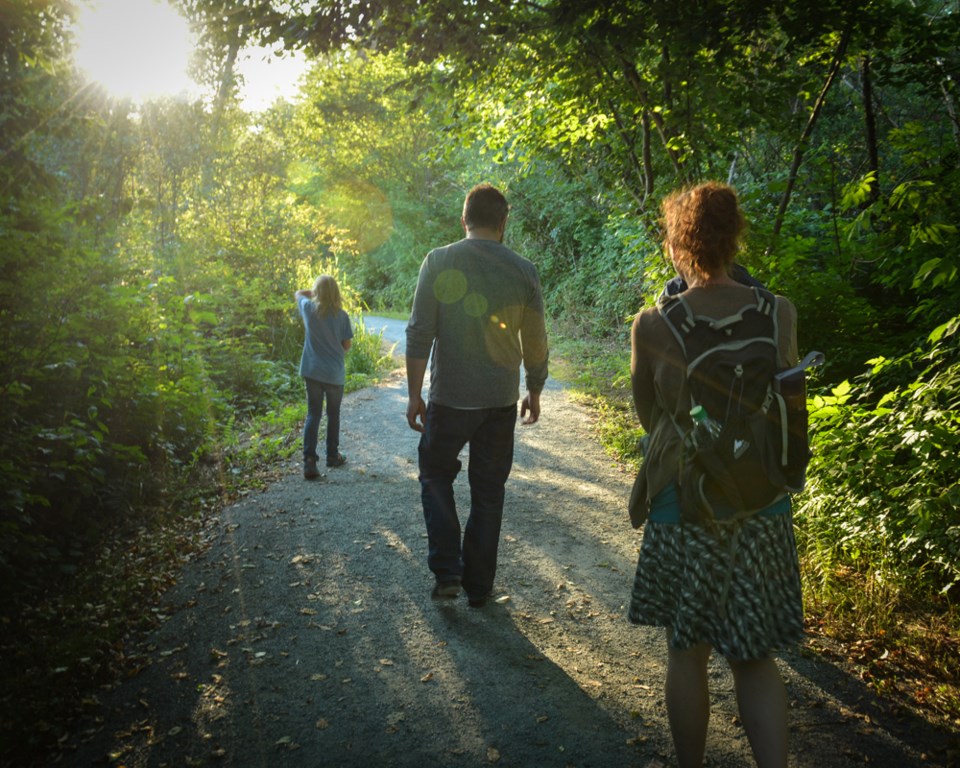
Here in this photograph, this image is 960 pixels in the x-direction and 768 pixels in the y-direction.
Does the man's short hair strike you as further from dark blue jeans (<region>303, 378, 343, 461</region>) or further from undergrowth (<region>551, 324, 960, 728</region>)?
dark blue jeans (<region>303, 378, 343, 461</region>)

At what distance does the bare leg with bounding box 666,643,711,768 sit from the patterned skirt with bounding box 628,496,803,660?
0.06 metres

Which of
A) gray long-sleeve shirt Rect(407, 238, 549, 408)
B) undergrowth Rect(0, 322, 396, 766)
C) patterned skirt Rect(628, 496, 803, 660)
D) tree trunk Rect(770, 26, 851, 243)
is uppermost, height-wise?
tree trunk Rect(770, 26, 851, 243)

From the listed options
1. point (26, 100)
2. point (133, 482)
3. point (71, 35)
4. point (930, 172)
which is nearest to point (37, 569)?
point (133, 482)

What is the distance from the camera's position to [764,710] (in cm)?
223

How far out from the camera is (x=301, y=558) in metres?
5.05

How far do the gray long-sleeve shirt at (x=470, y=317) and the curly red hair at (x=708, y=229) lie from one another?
1.54 m

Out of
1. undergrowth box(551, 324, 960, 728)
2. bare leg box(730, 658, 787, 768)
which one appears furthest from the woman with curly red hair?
undergrowth box(551, 324, 960, 728)

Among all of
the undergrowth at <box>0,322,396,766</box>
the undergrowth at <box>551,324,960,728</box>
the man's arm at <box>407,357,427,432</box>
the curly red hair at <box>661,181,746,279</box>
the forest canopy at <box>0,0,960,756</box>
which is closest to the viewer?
the curly red hair at <box>661,181,746,279</box>

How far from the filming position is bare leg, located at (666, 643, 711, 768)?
2363 millimetres

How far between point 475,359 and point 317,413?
368 centimetres

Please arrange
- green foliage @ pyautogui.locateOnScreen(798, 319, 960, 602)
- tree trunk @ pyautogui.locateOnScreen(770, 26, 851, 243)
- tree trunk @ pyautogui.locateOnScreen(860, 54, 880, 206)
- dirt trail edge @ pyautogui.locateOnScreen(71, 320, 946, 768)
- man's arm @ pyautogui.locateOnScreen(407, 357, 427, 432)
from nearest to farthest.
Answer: dirt trail edge @ pyautogui.locateOnScreen(71, 320, 946, 768) → green foliage @ pyautogui.locateOnScreen(798, 319, 960, 602) → man's arm @ pyautogui.locateOnScreen(407, 357, 427, 432) → tree trunk @ pyautogui.locateOnScreen(770, 26, 851, 243) → tree trunk @ pyautogui.locateOnScreen(860, 54, 880, 206)

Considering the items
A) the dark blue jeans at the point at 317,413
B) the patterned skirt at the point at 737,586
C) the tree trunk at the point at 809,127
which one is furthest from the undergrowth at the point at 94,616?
the tree trunk at the point at 809,127

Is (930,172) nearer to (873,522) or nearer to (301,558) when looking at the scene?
(873,522)

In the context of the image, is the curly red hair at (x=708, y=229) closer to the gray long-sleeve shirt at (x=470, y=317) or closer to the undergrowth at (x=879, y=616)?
the gray long-sleeve shirt at (x=470, y=317)
